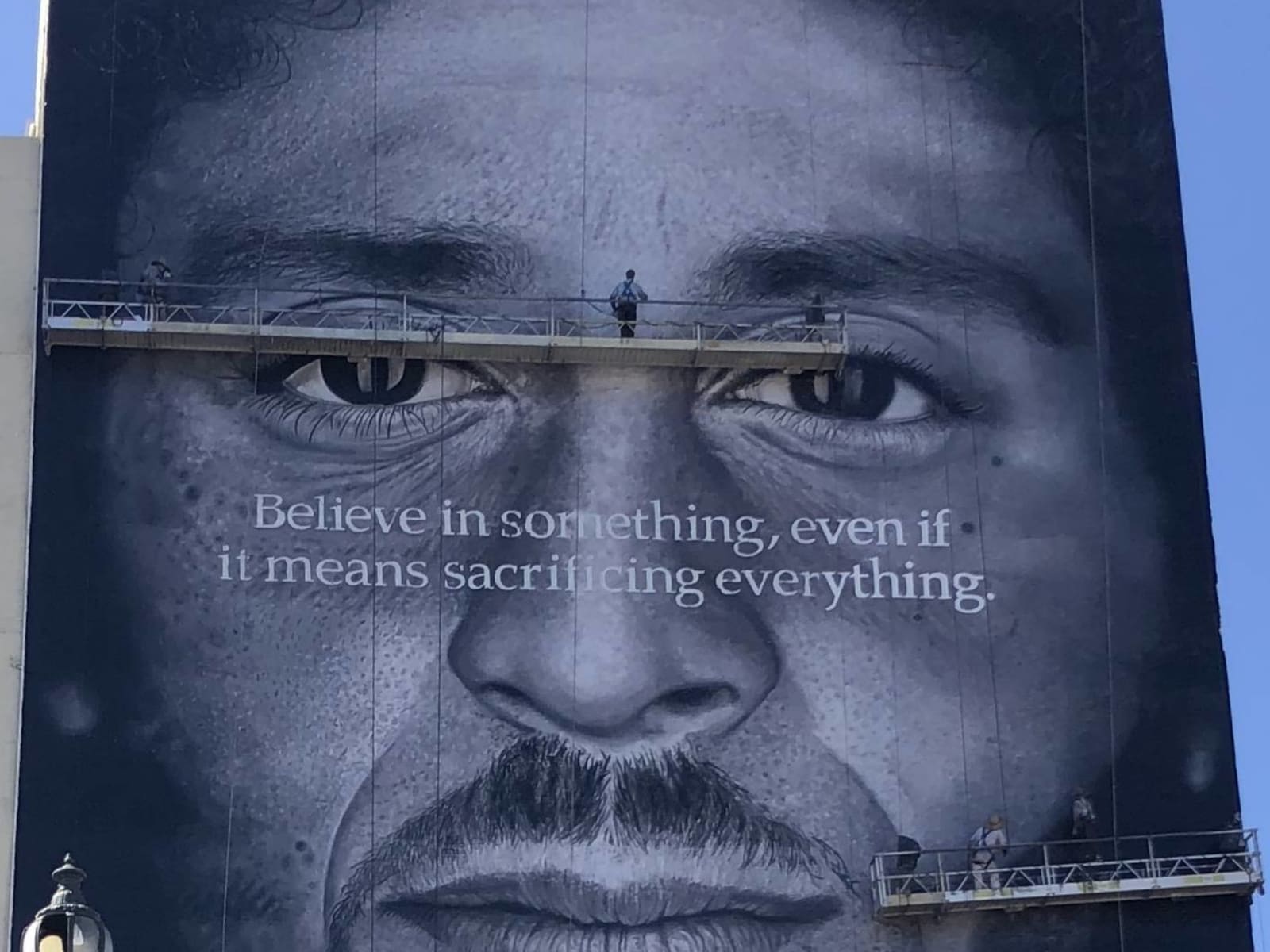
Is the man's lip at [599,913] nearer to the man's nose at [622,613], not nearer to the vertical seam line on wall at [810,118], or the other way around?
the man's nose at [622,613]

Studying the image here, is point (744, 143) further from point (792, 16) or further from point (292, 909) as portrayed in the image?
point (292, 909)

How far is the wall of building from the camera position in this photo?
94.3 feet

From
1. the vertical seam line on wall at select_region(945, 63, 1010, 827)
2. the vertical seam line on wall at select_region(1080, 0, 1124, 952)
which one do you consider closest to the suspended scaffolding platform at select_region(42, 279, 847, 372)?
the vertical seam line on wall at select_region(945, 63, 1010, 827)

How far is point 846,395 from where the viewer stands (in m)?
30.8

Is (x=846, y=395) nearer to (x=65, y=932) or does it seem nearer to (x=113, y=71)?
(x=113, y=71)

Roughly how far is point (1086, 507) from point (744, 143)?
15.7 ft

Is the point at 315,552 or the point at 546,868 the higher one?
the point at 315,552

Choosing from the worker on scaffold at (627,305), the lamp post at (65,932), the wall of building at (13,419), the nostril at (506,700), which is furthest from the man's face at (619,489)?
the lamp post at (65,932)

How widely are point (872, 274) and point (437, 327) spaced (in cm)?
422

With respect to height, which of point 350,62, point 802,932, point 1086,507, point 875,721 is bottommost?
point 802,932

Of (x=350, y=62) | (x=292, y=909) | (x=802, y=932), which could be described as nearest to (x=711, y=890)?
(x=802, y=932)

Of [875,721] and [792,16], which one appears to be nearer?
[875,721]

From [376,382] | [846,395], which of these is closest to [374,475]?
[376,382]

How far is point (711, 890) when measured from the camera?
95.2ft
